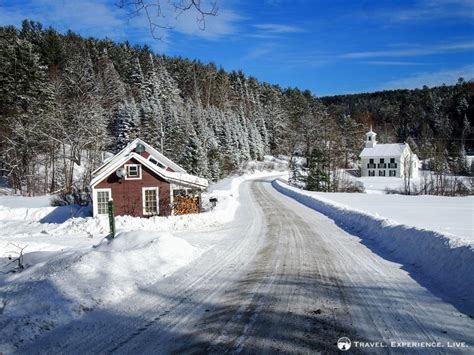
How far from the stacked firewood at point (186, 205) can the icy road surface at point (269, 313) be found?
14.4 meters

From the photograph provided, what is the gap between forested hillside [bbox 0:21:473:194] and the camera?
4281 centimetres

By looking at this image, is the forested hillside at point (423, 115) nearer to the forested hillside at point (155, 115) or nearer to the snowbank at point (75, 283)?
the forested hillside at point (155, 115)

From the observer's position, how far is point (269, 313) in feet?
17.5

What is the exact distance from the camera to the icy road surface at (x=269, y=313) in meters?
4.48

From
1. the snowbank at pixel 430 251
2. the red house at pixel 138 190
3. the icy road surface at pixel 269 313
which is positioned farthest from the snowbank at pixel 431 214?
the red house at pixel 138 190

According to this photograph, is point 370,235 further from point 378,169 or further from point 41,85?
point 378,169

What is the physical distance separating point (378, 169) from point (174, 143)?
4828 cm

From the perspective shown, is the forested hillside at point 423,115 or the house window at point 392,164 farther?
the forested hillside at point 423,115

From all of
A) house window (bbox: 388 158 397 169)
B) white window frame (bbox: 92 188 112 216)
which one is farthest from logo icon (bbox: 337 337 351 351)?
house window (bbox: 388 158 397 169)

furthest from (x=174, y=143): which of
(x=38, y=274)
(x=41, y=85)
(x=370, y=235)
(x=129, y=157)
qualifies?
(x=38, y=274)

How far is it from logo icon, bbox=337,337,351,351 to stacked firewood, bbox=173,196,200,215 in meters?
19.2

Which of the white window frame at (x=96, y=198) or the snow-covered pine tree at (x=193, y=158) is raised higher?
the snow-covered pine tree at (x=193, y=158)

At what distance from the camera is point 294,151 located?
306 ft

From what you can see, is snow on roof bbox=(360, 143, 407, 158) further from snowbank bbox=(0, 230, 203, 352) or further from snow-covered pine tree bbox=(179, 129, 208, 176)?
snowbank bbox=(0, 230, 203, 352)
